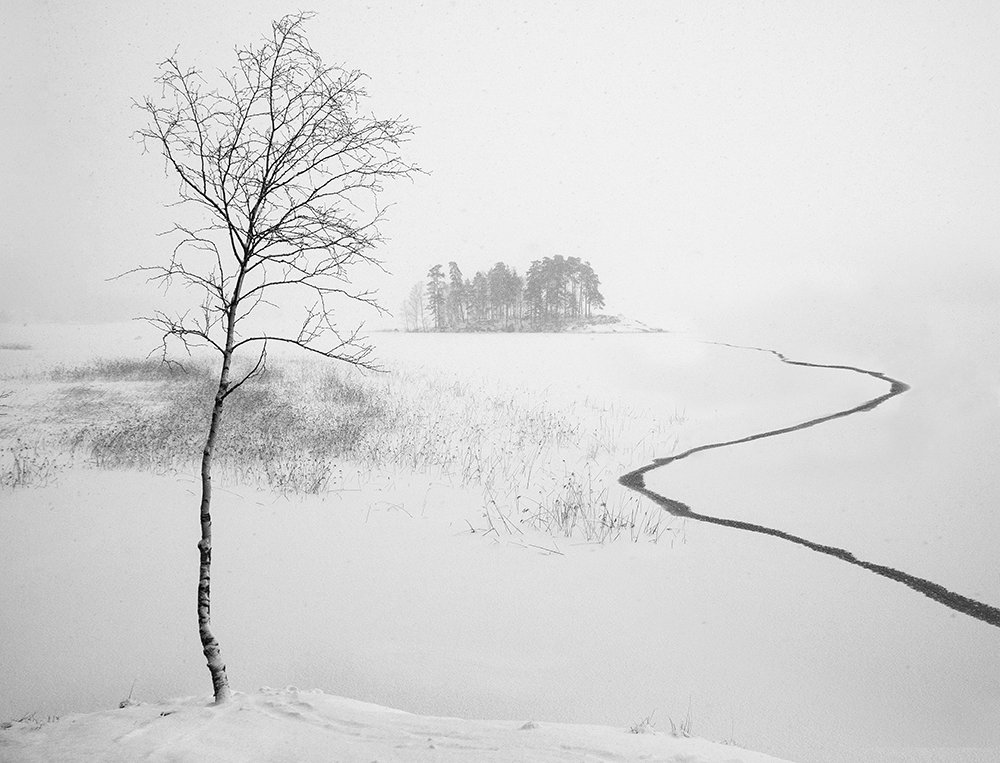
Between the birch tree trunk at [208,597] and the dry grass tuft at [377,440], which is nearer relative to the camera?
the birch tree trunk at [208,597]

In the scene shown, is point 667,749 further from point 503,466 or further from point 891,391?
point 891,391

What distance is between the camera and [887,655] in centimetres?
404

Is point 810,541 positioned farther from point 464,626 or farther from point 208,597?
point 208,597

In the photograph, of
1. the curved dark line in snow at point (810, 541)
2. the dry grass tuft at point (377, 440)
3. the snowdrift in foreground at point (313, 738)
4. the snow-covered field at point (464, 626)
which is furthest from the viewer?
the dry grass tuft at point (377, 440)

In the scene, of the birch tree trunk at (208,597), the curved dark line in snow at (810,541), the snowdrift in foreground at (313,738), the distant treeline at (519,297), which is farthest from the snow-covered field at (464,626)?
the distant treeline at (519,297)

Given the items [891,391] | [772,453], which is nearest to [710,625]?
[772,453]

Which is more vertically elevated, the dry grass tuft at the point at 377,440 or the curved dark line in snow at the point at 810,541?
the dry grass tuft at the point at 377,440

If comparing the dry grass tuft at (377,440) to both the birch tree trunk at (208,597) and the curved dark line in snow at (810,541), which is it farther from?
the birch tree trunk at (208,597)

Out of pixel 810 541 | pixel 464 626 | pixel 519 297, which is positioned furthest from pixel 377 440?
pixel 519 297

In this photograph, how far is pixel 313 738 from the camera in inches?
108

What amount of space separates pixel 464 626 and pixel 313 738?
1.99 metres

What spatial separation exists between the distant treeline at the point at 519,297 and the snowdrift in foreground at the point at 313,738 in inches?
2025

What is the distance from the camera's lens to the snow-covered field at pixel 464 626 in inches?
119

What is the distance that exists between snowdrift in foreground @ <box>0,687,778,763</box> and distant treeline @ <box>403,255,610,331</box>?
5144cm
